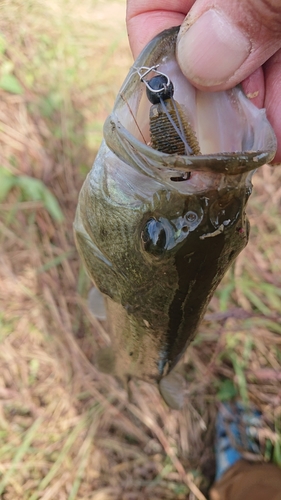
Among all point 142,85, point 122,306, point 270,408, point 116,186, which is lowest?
point 270,408

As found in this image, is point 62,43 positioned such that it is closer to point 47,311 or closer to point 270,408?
point 47,311

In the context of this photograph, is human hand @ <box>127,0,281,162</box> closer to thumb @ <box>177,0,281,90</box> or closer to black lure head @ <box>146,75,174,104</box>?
thumb @ <box>177,0,281,90</box>

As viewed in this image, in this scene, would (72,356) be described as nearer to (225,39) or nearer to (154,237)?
(154,237)

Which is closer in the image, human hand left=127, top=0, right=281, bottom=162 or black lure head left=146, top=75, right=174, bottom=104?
black lure head left=146, top=75, right=174, bottom=104

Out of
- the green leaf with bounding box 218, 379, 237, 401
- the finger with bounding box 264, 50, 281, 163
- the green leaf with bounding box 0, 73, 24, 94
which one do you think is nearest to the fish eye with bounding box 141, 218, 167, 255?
the finger with bounding box 264, 50, 281, 163

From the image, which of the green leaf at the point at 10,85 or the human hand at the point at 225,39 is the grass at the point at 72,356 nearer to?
the green leaf at the point at 10,85

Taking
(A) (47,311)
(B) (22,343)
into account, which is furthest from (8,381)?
(A) (47,311)

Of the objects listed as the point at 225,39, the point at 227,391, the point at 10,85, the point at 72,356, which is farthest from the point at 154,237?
the point at 10,85

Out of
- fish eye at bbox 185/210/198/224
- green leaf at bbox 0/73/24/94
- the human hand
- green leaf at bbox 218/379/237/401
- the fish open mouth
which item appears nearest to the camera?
the fish open mouth
